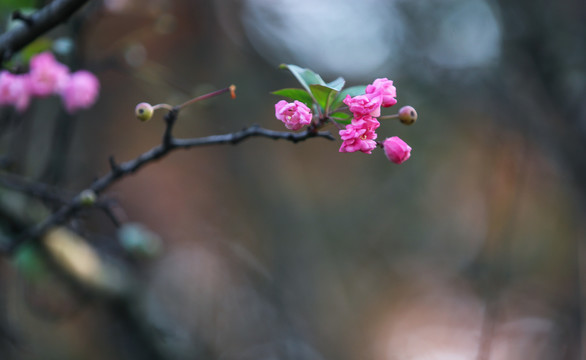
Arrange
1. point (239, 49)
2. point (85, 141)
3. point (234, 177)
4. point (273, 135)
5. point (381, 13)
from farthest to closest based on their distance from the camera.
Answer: point (234, 177) → point (239, 49) → point (85, 141) → point (381, 13) → point (273, 135)

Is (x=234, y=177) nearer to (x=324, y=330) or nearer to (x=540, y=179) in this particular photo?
(x=324, y=330)

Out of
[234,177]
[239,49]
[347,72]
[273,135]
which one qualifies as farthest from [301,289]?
[273,135]

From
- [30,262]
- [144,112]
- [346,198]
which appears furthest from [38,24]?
[346,198]

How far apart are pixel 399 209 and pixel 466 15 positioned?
1.49 metres

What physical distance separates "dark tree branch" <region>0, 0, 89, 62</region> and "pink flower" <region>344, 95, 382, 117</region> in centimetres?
33

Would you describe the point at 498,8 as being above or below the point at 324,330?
above

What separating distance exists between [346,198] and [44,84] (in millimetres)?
2661

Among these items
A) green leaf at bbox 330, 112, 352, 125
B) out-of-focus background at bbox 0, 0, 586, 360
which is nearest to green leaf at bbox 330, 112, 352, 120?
green leaf at bbox 330, 112, 352, 125

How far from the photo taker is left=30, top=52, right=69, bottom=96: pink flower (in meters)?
0.83

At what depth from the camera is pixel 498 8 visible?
1846 mm

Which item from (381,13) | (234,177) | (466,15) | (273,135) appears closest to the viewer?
(273,135)

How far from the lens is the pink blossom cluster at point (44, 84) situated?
30.9 inches

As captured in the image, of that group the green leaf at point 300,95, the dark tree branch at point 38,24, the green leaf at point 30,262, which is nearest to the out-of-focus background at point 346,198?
the green leaf at point 30,262

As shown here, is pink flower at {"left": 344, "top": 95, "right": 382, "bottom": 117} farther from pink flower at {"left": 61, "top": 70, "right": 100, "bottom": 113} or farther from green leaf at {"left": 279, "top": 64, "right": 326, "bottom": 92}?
pink flower at {"left": 61, "top": 70, "right": 100, "bottom": 113}
